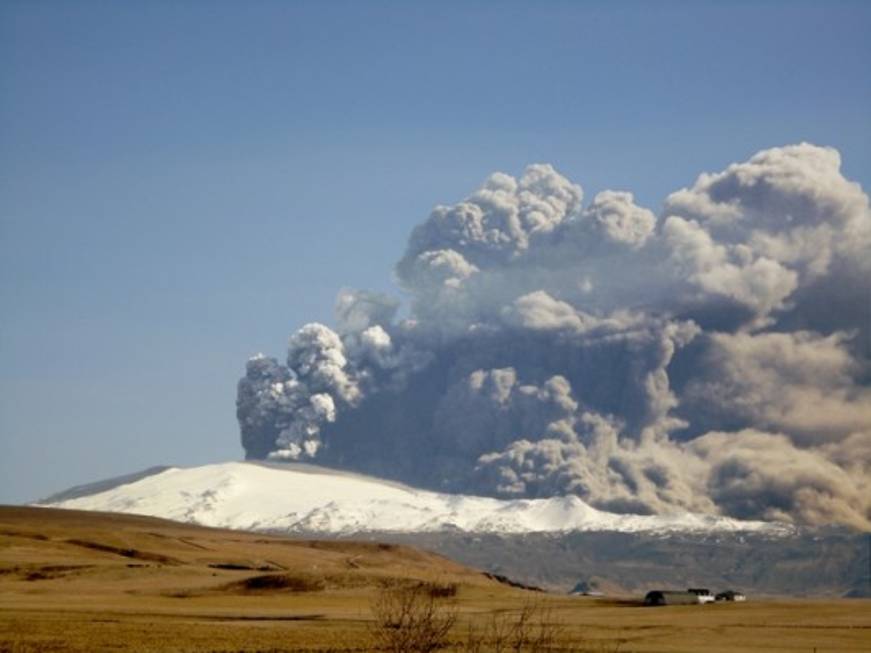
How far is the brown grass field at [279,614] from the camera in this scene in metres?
80.8

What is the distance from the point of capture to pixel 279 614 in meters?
106

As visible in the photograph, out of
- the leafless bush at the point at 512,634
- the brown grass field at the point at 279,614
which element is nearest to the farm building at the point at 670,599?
the brown grass field at the point at 279,614

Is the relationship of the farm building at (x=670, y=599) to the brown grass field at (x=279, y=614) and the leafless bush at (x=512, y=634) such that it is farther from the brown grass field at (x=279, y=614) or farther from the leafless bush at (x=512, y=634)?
the leafless bush at (x=512, y=634)

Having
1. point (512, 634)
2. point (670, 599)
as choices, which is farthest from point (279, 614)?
point (670, 599)

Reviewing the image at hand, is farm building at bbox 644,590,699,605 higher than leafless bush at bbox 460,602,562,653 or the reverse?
higher

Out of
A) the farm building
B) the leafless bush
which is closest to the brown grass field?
the leafless bush

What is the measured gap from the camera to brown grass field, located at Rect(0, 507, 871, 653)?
8081cm

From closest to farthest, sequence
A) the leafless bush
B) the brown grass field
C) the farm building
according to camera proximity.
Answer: the leafless bush → the brown grass field → the farm building

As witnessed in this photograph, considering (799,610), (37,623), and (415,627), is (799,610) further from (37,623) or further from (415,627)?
(415,627)

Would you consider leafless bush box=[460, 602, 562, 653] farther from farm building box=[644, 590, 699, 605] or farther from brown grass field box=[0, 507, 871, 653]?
farm building box=[644, 590, 699, 605]

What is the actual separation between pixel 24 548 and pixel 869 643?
378 ft

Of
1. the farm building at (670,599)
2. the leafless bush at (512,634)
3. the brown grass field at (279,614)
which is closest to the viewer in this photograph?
the leafless bush at (512,634)

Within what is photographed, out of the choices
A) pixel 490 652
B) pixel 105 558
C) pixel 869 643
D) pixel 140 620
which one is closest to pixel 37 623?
pixel 140 620

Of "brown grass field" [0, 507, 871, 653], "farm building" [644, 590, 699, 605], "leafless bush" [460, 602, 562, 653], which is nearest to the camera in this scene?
"leafless bush" [460, 602, 562, 653]
